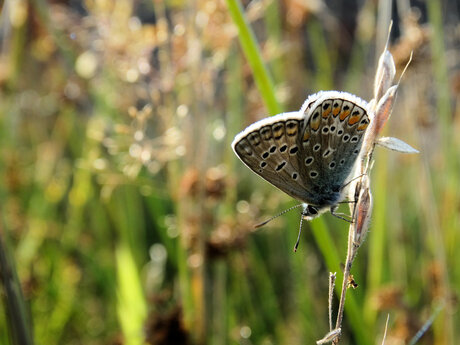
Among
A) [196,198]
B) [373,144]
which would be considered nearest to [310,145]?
[373,144]

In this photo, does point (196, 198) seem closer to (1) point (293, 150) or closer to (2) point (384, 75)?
(1) point (293, 150)

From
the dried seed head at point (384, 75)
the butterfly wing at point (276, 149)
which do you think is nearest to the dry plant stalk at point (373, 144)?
the dried seed head at point (384, 75)

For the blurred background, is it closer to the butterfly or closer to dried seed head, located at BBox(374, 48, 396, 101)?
the butterfly

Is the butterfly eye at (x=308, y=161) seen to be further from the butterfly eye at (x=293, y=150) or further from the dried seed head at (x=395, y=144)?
the dried seed head at (x=395, y=144)

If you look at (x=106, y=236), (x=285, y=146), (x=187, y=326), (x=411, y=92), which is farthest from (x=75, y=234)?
(x=285, y=146)

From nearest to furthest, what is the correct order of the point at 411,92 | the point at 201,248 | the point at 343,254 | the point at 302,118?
the point at 302,118, the point at 201,248, the point at 411,92, the point at 343,254

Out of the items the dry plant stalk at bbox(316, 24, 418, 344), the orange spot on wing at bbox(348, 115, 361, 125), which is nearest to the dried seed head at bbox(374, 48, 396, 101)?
the dry plant stalk at bbox(316, 24, 418, 344)

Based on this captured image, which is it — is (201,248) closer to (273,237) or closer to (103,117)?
(103,117)
